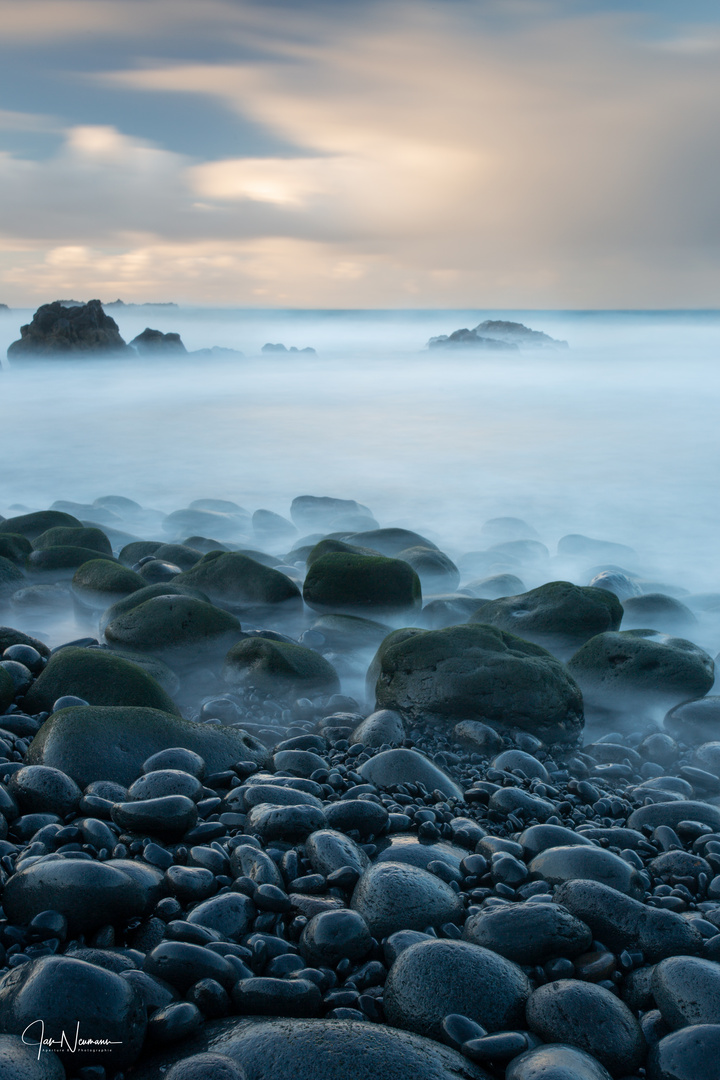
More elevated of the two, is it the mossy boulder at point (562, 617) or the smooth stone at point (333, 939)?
the mossy boulder at point (562, 617)

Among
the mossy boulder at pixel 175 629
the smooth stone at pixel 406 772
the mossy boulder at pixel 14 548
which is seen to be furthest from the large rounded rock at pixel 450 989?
the mossy boulder at pixel 14 548

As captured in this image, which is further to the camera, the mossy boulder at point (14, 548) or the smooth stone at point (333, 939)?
the mossy boulder at point (14, 548)

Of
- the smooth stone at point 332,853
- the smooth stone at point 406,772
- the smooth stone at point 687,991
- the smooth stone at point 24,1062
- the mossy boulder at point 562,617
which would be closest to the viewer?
the smooth stone at point 24,1062

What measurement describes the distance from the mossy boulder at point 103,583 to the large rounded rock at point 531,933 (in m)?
3.64

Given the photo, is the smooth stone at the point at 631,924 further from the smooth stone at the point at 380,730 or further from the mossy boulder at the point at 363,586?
the mossy boulder at the point at 363,586

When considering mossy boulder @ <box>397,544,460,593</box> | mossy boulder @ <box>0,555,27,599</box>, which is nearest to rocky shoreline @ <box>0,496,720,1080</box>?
mossy boulder @ <box>0,555,27,599</box>

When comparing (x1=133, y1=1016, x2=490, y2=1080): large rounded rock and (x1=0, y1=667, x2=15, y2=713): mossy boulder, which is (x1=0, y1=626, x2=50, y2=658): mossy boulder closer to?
(x1=0, y1=667, x2=15, y2=713): mossy boulder

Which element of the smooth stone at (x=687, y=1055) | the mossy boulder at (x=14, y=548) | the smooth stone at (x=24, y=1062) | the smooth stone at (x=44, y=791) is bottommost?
the smooth stone at (x=687, y=1055)

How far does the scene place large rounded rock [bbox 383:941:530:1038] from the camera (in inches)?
66.1

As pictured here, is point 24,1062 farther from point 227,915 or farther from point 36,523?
point 36,523

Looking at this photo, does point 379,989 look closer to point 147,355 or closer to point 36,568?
point 36,568

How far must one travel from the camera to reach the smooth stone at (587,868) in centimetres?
221

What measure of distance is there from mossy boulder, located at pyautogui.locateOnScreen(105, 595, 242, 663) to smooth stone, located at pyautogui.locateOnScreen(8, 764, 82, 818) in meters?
1.70

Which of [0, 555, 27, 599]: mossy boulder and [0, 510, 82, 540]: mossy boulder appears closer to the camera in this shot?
[0, 555, 27, 599]: mossy boulder
